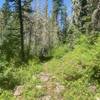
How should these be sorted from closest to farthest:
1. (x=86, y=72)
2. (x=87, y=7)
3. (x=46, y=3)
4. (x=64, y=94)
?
(x=64, y=94), (x=86, y=72), (x=87, y=7), (x=46, y=3)

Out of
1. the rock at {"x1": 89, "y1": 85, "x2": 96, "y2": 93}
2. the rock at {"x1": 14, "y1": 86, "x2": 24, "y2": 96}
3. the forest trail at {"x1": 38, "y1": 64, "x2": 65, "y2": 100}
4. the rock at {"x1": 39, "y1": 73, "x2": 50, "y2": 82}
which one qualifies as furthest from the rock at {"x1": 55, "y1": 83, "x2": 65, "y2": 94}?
the rock at {"x1": 14, "y1": 86, "x2": 24, "y2": 96}

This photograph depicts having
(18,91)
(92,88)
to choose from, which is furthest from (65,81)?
(18,91)

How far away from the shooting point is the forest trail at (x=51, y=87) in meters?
17.3

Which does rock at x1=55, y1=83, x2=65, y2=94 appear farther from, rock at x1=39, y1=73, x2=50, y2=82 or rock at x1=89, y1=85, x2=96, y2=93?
rock at x1=89, y1=85, x2=96, y2=93

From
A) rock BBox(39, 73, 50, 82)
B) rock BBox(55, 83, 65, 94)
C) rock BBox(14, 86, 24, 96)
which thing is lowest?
rock BBox(14, 86, 24, 96)

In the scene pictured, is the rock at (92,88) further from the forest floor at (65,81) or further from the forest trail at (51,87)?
the forest trail at (51,87)

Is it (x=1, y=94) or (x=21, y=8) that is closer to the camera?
(x=1, y=94)

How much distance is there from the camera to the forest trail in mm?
17322

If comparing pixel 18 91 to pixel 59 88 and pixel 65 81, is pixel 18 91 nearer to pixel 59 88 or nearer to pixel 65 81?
pixel 59 88

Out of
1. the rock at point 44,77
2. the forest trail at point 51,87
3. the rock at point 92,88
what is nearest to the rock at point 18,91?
the forest trail at point 51,87

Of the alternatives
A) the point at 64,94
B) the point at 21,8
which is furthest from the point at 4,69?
the point at 21,8

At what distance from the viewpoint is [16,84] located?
19.1 meters

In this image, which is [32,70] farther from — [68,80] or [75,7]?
[75,7]

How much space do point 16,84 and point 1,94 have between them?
1.37 meters
